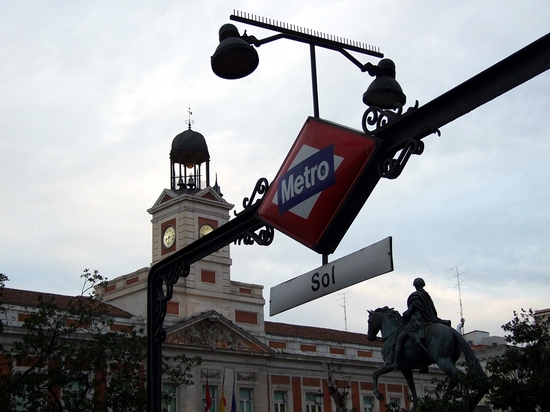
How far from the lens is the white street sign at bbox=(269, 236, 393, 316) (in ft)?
18.0

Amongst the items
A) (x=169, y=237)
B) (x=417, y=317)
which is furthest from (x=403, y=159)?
(x=169, y=237)

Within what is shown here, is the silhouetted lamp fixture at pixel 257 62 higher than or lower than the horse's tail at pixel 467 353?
higher

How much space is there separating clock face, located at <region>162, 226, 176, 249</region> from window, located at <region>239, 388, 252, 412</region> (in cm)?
763

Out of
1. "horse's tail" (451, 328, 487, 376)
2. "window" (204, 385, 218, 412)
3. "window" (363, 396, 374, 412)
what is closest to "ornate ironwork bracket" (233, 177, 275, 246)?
"horse's tail" (451, 328, 487, 376)

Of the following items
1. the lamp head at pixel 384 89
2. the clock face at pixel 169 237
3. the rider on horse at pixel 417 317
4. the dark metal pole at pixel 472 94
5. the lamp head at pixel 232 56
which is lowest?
the rider on horse at pixel 417 317

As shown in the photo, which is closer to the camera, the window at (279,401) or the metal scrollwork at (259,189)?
the metal scrollwork at (259,189)

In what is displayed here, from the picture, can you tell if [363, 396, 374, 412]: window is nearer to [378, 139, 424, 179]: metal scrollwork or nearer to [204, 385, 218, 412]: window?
[204, 385, 218, 412]: window

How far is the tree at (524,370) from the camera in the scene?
1917cm

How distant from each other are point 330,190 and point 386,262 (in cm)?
100

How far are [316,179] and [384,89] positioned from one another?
1.27 m

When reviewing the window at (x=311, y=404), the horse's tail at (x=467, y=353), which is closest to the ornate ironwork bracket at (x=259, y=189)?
the horse's tail at (x=467, y=353)

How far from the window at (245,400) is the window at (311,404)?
3456 millimetres

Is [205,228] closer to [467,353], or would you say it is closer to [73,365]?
[73,365]

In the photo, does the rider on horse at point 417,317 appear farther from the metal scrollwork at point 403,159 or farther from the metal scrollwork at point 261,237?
the metal scrollwork at point 403,159
